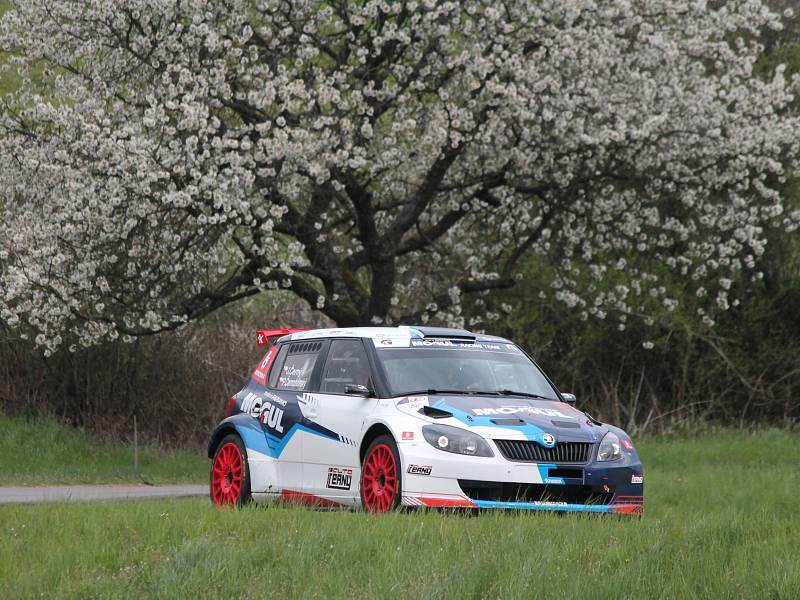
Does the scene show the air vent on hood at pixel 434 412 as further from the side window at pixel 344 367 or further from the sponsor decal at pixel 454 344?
the sponsor decal at pixel 454 344

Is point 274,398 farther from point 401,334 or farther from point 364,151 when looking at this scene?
point 364,151

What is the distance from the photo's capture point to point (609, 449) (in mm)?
10633

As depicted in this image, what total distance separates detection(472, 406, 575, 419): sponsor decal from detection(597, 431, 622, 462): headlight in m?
0.36

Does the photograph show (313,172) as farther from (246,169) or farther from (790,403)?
(790,403)

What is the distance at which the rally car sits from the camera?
33.4 feet

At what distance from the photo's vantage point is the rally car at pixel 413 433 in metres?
10.2

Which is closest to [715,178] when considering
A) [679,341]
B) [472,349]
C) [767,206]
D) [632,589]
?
[767,206]

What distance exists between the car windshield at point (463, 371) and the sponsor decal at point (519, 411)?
0.55m

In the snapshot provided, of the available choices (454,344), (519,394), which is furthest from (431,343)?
(519,394)

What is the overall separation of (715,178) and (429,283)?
5.63 meters

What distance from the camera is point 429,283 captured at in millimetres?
26484

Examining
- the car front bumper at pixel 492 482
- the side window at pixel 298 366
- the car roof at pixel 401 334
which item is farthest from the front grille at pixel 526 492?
the side window at pixel 298 366

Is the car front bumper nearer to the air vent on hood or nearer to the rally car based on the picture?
the rally car

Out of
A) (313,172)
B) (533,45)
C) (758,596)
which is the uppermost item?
(533,45)
